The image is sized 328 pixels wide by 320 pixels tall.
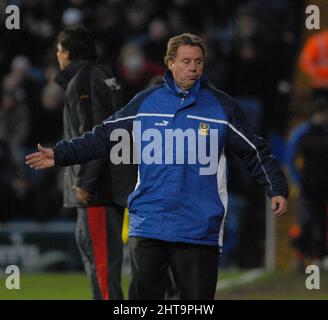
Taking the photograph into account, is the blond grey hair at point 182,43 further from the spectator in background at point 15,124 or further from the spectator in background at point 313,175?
the spectator in background at point 15,124

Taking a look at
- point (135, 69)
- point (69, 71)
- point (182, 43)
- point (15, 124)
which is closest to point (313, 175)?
point (135, 69)

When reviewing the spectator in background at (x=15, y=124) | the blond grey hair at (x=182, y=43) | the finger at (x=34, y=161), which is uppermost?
the blond grey hair at (x=182, y=43)

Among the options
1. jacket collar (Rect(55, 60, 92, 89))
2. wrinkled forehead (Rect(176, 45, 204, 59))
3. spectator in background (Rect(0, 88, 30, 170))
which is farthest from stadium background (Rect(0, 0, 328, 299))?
wrinkled forehead (Rect(176, 45, 204, 59))

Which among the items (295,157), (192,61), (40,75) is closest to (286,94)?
(295,157)

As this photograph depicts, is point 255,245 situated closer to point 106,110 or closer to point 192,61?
point 106,110

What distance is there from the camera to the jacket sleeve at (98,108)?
9227 mm

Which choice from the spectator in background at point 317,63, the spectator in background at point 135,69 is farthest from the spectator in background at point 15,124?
the spectator in background at point 317,63

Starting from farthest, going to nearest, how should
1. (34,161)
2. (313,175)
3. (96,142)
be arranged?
(313,175), (96,142), (34,161)

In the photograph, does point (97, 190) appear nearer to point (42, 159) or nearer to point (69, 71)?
point (69, 71)

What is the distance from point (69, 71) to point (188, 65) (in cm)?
210

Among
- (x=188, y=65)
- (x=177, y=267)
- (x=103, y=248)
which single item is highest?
(x=188, y=65)

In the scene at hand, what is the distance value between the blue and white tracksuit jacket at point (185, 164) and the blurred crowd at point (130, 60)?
8.00 meters

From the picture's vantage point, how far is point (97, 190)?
938cm

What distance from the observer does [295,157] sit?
51.7ft
